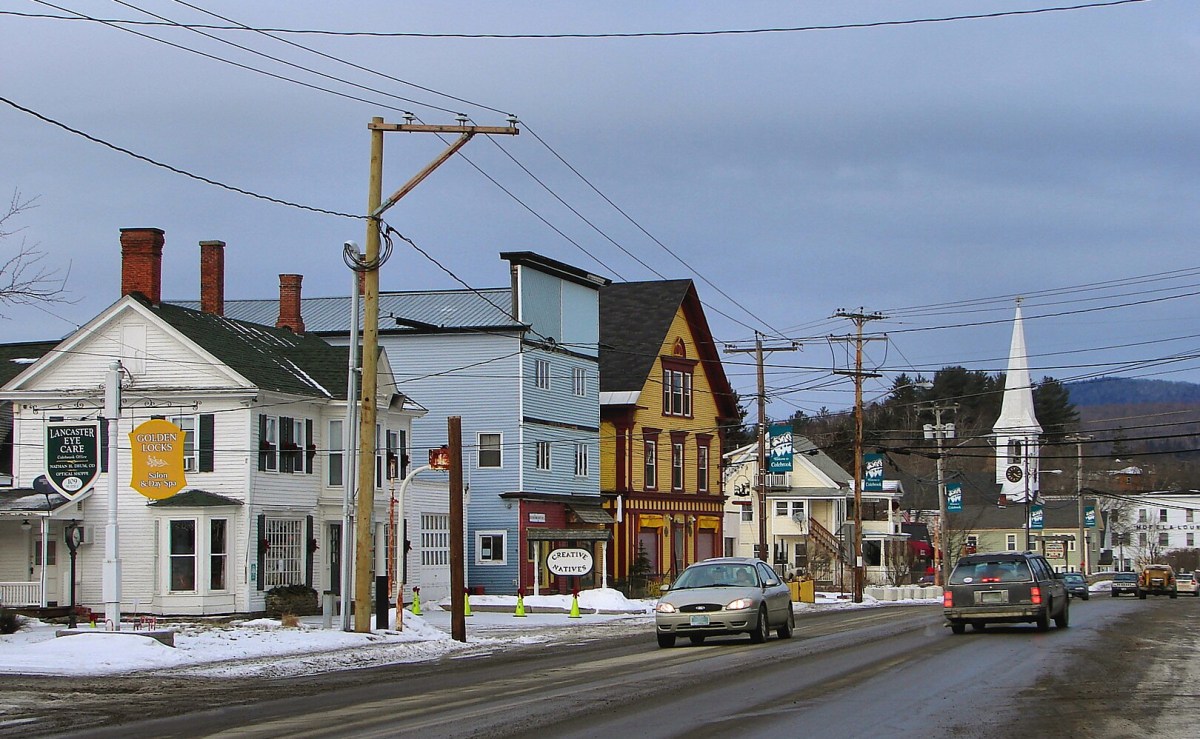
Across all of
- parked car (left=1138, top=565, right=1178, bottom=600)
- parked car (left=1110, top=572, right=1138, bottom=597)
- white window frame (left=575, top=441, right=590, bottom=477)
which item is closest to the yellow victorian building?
white window frame (left=575, top=441, right=590, bottom=477)

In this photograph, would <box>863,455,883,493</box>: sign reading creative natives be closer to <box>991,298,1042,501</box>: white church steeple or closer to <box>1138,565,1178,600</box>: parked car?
<box>1138,565,1178,600</box>: parked car

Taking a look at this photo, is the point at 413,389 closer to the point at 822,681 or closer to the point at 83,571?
the point at 83,571

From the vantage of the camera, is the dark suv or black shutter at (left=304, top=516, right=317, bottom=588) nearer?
the dark suv

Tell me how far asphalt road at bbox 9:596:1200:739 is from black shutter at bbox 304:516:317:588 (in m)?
16.7

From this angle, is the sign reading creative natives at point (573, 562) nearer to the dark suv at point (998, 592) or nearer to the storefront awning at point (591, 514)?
the storefront awning at point (591, 514)

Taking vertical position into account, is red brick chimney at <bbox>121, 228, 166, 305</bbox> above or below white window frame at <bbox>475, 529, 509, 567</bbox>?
above

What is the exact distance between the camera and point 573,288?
58312 mm

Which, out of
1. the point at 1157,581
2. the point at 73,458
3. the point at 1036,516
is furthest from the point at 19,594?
the point at 1036,516

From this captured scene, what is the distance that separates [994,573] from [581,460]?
30.3 meters

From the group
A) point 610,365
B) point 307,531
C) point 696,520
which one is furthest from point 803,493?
point 307,531

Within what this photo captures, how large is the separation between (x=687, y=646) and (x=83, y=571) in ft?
64.0

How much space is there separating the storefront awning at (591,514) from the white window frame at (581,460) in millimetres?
1320

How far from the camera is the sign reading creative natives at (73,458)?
29000 millimetres

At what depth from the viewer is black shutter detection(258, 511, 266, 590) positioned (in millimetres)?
40562
